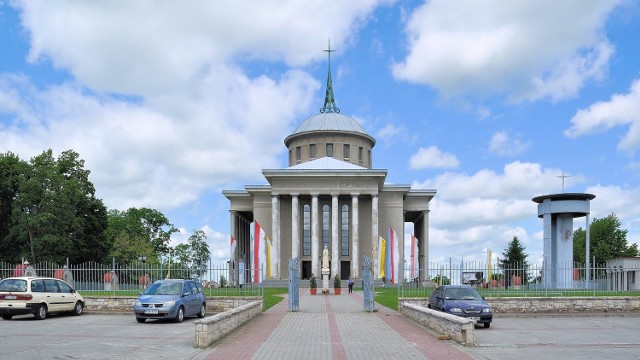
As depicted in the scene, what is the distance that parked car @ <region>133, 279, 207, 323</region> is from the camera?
20.8 meters

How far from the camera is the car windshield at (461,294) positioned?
21375 millimetres

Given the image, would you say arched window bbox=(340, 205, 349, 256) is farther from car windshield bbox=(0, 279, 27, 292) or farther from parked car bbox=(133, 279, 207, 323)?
car windshield bbox=(0, 279, 27, 292)

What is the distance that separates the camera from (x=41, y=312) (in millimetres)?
22562

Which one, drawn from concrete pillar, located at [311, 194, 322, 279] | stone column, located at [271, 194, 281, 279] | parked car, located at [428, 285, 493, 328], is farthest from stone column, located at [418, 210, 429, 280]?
parked car, located at [428, 285, 493, 328]

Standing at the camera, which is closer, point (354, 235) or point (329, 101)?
point (354, 235)

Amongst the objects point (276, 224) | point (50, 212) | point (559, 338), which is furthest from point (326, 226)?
point (559, 338)

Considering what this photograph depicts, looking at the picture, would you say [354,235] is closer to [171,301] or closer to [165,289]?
[165,289]

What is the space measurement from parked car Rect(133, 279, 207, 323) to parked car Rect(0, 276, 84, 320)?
3607 millimetres

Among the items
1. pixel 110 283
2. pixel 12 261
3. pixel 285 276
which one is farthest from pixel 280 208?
pixel 110 283

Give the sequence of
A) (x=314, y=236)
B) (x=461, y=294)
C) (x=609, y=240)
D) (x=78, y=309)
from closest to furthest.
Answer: (x=461, y=294)
(x=78, y=309)
(x=314, y=236)
(x=609, y=240)

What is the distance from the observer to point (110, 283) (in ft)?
92.9

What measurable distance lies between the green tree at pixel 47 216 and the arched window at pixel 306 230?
2168 cm

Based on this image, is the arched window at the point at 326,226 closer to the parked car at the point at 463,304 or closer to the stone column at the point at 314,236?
the stone column at the point at 314,236

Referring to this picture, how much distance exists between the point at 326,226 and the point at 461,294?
45.8 meters
